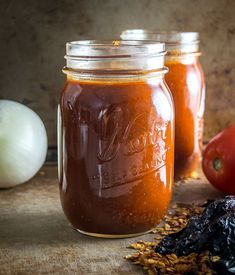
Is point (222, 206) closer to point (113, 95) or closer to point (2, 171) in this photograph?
point (113, 95)

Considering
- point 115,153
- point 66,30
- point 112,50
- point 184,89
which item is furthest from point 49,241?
point 66,30

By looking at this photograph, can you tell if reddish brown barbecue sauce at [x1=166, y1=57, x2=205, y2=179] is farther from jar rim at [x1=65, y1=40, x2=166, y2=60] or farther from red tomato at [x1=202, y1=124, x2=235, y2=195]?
jar rim at [x1=65, y1=40, x2=166, y2=60]

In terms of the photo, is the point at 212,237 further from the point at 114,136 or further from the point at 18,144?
the point at 18,144

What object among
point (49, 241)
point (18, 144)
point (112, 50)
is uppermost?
point (112, 50)

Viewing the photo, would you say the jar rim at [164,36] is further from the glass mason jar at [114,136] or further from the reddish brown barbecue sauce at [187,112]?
the glass mason jar at [114,136]

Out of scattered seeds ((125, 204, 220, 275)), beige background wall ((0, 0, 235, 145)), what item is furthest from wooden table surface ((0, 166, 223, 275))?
beige background wall ((0, 0, 235, 145))
